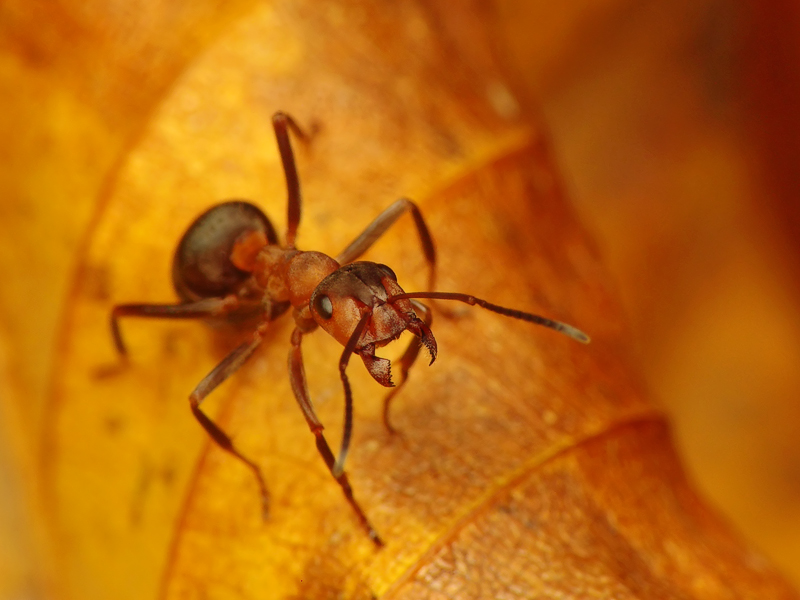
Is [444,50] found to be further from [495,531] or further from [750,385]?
[750,385]

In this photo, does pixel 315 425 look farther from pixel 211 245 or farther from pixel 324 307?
pixel 211 245

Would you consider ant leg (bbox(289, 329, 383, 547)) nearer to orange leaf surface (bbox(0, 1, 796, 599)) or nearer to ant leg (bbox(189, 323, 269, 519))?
orange leaf surface (bbox(0, 1, 796, 599))

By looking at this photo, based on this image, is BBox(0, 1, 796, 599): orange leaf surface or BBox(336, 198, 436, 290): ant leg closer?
BBox(0, 1, 796, 599): orange leaf surface

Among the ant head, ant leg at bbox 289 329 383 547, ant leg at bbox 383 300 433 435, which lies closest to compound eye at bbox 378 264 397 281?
A: the ant head

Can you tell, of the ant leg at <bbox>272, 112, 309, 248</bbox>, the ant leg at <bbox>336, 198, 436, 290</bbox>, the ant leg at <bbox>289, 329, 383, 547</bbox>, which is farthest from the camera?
the ant leg at <bbox>272, 112, 309, 248</bbox>

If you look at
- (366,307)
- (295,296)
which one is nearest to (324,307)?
(366,307)

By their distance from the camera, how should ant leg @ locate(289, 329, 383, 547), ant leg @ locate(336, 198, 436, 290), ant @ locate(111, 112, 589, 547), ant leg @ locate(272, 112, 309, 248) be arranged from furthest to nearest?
ant leg @ locate(272, 112, 309, 248), ant leg @ locate(336, 198, 436, 290), ant @ locate(111, 112, 589, 547), ant leg @ locate(289, 329, 383, 547)
